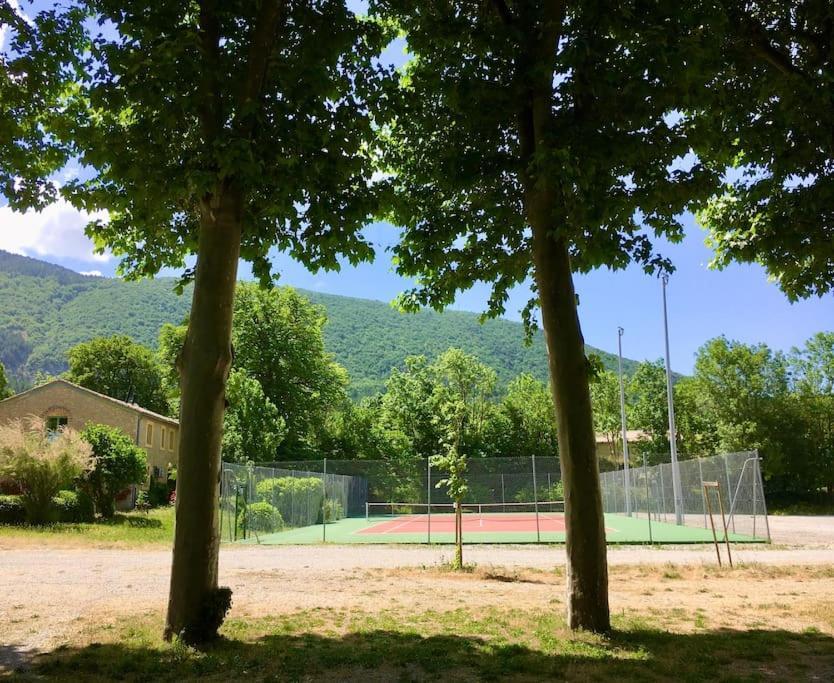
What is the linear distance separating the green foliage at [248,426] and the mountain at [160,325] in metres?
59.4

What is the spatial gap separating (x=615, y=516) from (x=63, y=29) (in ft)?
115

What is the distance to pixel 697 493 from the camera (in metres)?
26.7

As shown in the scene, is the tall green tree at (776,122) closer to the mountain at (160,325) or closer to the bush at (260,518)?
the bush at (260,518)

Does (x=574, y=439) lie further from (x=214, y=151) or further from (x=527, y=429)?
(x=527, y=429)

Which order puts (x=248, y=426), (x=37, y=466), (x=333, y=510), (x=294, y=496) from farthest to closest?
1. (x=248, y=426)
2. (x=333, y=510)
3. (x=294, y=496)
4. (x=37, y=466)

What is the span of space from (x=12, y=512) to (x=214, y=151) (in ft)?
77.6

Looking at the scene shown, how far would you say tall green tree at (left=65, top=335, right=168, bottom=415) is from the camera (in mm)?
62969

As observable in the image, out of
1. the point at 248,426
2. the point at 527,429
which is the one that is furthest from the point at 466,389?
the point at 248,426

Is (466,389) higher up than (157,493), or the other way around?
(466,389)

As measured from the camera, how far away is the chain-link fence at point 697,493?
20.5 m

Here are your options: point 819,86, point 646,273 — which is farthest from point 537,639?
point 819,86

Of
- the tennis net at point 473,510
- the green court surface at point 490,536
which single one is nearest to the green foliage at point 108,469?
the green court surface at point 490,536

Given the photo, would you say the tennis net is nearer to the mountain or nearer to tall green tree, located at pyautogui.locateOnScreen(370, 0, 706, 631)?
tall green tree, located at pyautogui.locateOnScreen(370, 0, 706, 631)

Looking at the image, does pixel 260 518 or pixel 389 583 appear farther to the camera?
pixel 260 518
